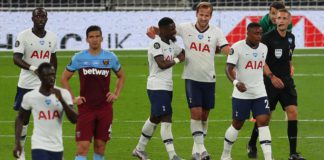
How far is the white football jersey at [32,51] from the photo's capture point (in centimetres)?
1481

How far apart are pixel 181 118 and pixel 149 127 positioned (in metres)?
4.98

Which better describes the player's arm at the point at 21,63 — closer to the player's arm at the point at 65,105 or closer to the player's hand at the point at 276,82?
the player's arm at the point at 65,105

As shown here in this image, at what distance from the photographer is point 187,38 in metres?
15.3

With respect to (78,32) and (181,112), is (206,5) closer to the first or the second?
(181,112)

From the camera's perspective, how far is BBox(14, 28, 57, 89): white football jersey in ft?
48.6

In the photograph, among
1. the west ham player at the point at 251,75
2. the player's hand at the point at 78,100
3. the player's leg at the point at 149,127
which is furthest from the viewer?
the player's leg at the point at 149,127

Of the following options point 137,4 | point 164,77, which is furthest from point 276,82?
point 137,4

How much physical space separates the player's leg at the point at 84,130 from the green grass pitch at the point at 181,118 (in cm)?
214

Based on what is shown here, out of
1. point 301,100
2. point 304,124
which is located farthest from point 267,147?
point 301,100

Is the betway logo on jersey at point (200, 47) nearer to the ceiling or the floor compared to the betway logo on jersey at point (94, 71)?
nearer to the ceiling

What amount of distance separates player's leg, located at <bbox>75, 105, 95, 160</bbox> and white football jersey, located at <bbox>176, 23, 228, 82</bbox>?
2502 mm

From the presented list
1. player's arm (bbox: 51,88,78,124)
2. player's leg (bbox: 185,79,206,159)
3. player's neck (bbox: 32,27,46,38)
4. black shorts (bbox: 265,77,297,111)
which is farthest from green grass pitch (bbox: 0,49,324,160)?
player's arm (bbox: 51,88,78,124)

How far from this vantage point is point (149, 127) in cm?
1514

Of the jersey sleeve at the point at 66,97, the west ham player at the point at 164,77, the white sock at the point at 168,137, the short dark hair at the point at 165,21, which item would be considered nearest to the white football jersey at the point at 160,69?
the west ham player at the point at 164,77
